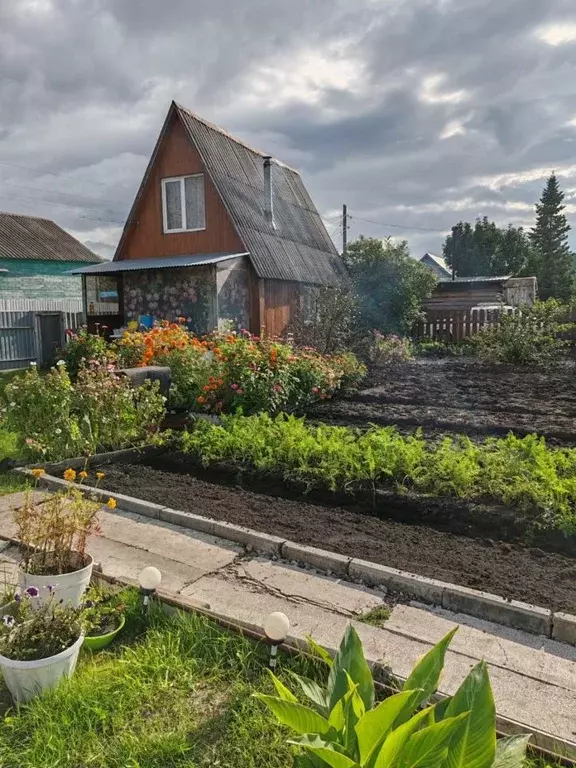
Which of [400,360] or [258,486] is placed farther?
[400,360]

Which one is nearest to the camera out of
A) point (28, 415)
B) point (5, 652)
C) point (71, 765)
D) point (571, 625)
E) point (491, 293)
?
point (71, 765)

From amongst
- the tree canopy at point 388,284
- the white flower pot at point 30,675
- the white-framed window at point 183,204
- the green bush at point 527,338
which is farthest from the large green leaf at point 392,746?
the tree canopy at point 388,284

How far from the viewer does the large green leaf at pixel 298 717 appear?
1.45 m

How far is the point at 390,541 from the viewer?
3576 mm

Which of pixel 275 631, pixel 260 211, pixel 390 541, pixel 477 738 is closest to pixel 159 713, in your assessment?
pixel 275 631

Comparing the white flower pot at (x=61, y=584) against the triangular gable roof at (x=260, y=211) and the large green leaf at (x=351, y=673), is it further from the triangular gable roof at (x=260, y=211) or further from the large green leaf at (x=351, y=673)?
the triangular gable roof at (x=260, y=211)

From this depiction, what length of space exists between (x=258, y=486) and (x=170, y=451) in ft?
4.52

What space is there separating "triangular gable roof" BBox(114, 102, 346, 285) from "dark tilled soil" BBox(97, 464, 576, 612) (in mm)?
9579

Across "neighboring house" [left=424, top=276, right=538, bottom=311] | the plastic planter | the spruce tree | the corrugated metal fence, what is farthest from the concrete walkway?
the spruce tree

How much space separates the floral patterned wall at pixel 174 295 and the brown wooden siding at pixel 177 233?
3.28 ft

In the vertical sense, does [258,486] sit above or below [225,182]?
below

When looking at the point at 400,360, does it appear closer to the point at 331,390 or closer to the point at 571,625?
the point at 331,390

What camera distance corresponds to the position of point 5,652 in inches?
82.3

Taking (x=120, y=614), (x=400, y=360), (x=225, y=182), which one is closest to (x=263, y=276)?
(x=225, y=182)
